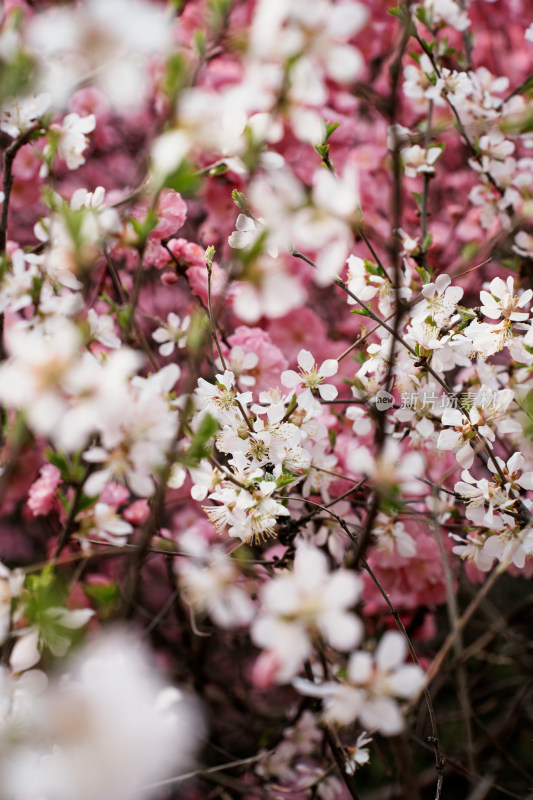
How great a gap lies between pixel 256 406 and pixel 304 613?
35 cm

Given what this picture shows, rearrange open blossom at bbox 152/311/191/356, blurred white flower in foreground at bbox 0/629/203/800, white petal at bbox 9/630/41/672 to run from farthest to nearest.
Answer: open blossom at bbox 152/311/191/356
white petal at bbox 9/630/41/672
blurred white flower in foreground at bbox 0/629/203/800

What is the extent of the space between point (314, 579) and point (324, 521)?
0.43 meters

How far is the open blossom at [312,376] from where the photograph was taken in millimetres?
746

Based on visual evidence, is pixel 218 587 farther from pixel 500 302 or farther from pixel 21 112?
pixel 21 112

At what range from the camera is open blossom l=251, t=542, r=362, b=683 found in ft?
1.31

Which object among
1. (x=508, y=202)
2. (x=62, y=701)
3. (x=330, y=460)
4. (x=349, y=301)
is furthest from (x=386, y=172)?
(x=62, y=701)

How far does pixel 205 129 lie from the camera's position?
0.50 metres

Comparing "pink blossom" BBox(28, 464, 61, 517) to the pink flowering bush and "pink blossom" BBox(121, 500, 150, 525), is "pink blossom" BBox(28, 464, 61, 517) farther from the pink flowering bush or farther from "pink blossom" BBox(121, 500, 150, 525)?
"pink blossom" BBox(121, 500, 150, 525)

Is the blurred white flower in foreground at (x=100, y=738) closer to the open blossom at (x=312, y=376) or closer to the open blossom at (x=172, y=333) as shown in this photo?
the open blossom at (x=312, y=376)

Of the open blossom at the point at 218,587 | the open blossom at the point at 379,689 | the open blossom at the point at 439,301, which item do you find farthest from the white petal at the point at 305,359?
the open blossom at the point at 379,689

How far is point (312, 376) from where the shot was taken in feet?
2.56

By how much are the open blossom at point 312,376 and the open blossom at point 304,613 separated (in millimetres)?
343

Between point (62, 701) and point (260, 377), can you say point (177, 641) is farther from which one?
point (62, 701)

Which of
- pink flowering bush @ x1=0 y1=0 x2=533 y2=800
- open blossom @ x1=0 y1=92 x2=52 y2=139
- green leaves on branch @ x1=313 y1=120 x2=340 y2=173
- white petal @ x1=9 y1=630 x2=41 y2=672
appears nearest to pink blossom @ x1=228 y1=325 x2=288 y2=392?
pink flowering bush @ x1=0 y1=0 x2=533 y2=800
